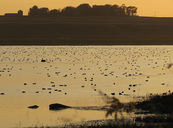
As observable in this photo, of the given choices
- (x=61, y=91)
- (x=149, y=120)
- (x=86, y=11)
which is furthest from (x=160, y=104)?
(x=86, y=11)

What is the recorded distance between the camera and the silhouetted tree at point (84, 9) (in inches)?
7441

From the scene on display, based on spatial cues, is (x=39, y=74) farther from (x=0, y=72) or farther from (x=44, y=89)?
(x=44, y=89)

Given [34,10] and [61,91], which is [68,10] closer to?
[34,10]

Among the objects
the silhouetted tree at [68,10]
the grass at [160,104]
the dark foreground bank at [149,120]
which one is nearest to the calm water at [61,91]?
the dark foreground bank at [149,120]

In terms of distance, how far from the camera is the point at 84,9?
627 ft

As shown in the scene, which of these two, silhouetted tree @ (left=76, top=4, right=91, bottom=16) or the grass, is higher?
silhouetted tree @ (left=76, top=4, right=91, bottom=16)

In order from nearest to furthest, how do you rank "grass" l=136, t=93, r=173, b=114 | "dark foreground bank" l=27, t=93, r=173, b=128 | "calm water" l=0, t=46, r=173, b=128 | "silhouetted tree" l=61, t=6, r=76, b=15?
"dark foreground bank" l=27, t=93, r=173, b=128 < "calm water" l=0, t=46, r=173, b=128 < "grass" l=136, t=93, r=173, b=114 < "silhouetted tree" l=61, t=6, r=76, b=15

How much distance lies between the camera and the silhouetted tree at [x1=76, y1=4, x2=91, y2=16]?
620ft

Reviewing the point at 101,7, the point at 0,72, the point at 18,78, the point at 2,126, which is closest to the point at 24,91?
the point at 18,78

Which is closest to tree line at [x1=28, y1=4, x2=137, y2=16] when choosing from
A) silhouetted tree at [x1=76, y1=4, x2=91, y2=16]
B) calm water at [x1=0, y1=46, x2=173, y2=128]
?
silhouetted tree at [x1=76, y1=4, x2=91, y2=16]

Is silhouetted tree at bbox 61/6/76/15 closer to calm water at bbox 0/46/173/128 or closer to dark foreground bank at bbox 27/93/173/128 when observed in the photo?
calm water at bbox 0/46/173/128

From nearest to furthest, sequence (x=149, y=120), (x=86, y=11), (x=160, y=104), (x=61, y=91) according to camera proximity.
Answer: (x=149, y=120), (x=160, y=104), (x=61, y=91), (x=86, y=11)

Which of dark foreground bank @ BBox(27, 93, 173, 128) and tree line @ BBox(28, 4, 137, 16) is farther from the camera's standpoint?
tree line @ BBox(28, 4, 137, 16)

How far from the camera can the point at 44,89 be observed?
78.2 feet
